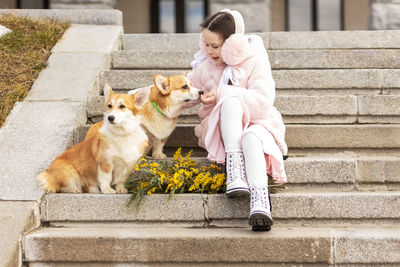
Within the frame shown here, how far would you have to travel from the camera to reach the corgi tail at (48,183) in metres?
3.40

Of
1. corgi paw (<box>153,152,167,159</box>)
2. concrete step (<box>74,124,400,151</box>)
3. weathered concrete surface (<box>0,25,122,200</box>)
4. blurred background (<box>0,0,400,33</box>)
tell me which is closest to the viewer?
weathered concrete surface (<box>0,25,122,200</box>)

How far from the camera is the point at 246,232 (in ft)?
10.2

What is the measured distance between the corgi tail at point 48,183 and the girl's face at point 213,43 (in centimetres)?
151

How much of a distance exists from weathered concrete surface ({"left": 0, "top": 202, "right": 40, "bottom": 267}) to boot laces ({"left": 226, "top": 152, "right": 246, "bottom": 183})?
4.44ft

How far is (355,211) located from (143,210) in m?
1.47

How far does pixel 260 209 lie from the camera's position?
3.00 metres

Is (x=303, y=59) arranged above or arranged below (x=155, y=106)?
above

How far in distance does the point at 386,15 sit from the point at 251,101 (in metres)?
4.97

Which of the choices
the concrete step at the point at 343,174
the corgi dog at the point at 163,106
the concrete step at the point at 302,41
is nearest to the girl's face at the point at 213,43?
the corgi dog at the point at 163,106

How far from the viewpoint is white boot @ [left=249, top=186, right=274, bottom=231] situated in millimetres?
2988

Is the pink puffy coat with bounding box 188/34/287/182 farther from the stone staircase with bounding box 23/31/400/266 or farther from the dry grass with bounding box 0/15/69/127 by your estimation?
the dry grass with bounding box 0/15/69/127

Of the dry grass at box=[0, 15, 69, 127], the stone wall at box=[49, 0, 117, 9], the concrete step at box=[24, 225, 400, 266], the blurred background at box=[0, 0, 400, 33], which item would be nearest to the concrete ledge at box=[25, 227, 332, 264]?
the concrete step at box=[24, 225, 400, 266]

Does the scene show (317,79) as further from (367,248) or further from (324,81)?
(367,248)

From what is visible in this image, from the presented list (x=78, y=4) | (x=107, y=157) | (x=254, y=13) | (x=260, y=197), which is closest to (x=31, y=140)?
(x=107, y=157)
